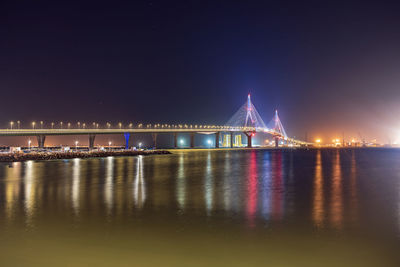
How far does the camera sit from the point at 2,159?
4075 cm

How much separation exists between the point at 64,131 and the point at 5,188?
65.4 m

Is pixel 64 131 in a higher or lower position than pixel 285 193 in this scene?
higher

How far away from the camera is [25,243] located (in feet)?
24.1

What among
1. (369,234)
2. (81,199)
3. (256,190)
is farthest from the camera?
(256,190)

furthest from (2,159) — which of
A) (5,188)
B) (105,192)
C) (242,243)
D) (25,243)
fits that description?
(242,243)

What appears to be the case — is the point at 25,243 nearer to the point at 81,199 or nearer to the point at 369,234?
the point at 81,199

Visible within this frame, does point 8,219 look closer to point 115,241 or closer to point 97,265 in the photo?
point 115,241

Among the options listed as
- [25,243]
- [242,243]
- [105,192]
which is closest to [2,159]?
[105,192]

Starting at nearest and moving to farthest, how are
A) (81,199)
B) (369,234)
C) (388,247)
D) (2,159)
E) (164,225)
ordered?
(388,247) → (369,234) → (164,225) → (81,199) → (2,159)

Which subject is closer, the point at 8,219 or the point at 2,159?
the point at 8,219

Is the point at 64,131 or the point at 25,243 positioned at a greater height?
the point at 64,131

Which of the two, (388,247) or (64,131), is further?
(64,131)

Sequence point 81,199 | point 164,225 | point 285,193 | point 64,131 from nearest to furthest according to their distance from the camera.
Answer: point 164,225
point 81,199
point 285,193
point 64,131

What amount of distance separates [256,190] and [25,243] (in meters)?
11.6
